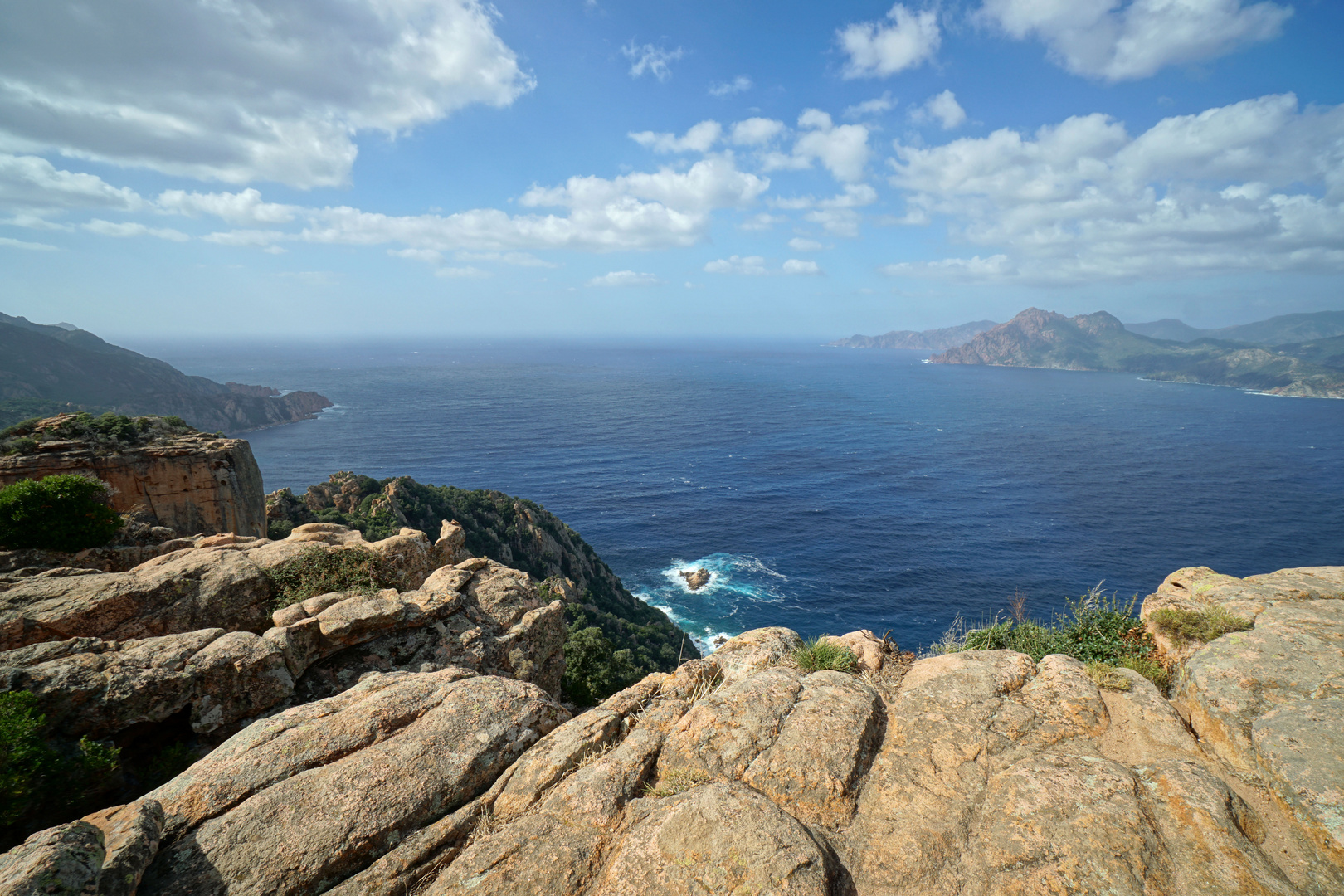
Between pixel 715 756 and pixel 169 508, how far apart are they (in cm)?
3407

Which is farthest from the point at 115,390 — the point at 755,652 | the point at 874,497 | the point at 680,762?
the point at 680,762

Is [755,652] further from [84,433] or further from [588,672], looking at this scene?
[84,433]

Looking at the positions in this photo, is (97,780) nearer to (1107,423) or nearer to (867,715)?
(867,715)

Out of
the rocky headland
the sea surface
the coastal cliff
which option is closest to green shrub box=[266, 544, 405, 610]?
the rocky headland

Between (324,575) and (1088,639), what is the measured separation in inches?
925

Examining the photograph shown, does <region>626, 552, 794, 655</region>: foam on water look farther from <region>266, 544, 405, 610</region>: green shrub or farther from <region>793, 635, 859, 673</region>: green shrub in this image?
<region>793, 635, 859, 673</region>: green shrub

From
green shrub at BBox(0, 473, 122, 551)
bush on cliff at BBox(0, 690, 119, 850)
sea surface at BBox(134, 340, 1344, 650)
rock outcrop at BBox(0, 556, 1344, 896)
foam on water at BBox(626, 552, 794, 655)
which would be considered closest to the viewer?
rock outcrop at BBox(0, 556, 1344, 896)

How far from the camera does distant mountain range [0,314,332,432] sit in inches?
5999

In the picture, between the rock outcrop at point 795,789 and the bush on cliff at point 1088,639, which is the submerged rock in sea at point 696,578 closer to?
the bush on cliff at point 1088,639

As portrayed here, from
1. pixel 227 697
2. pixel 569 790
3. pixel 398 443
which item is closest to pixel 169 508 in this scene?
pixel 227 697

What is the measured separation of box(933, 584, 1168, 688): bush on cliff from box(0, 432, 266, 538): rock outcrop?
3650 cm

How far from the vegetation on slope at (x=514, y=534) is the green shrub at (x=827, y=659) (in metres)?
30.2

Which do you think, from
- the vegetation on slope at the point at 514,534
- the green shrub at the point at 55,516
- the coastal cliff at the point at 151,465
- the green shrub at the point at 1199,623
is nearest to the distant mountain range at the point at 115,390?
the vegetation on slope at the point at 514,534

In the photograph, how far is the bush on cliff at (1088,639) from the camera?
1338 centimetres
